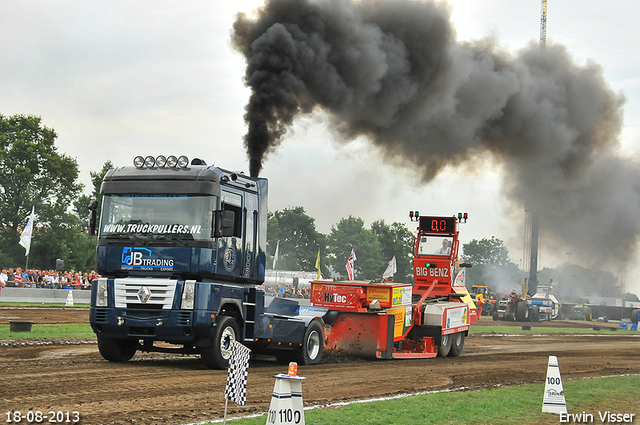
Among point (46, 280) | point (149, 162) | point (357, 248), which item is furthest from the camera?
point (357, 248)

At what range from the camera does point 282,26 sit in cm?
1752

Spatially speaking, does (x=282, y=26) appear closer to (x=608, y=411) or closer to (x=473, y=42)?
(x=473, y=42)

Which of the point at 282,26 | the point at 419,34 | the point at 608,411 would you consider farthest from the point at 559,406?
the point at 419,34

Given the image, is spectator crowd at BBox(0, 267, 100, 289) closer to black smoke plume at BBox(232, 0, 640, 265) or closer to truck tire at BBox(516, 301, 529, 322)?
black smoke plume at BBox(232, 0, 640, 265)

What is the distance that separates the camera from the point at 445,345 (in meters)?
19.2

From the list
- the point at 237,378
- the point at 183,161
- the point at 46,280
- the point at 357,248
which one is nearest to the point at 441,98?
the point at 183,161

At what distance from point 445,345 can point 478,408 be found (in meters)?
9.36

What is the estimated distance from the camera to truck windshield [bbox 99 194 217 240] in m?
11.8

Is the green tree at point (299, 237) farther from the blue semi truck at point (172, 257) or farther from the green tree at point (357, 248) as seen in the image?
the blue semi truck at point (172, 257)

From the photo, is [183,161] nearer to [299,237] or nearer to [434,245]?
[434,245]

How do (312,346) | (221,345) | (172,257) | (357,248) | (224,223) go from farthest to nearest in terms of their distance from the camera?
1. (357,248)
2. (312,346)
3. (221,345)
4. (224,223)
5. (172,257)

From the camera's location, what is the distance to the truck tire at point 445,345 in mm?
18875

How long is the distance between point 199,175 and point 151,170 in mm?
961

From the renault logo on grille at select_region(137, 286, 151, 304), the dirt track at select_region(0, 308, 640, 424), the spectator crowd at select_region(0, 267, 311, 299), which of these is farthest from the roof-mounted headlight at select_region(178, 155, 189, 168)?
the spectator crowd at select_region(0, 267, 311, 299)
